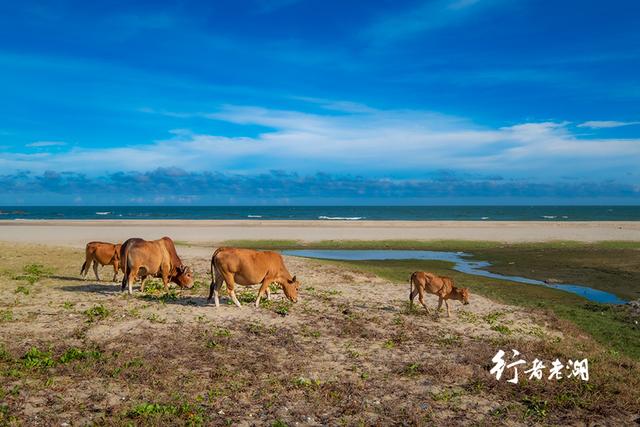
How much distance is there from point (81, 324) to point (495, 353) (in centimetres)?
956

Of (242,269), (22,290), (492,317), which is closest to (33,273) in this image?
(22,290)

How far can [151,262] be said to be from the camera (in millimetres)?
15664

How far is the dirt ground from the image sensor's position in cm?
771

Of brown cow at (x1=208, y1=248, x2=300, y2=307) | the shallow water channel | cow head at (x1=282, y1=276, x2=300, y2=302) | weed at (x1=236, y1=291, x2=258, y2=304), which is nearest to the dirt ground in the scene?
weed at (x1=236, y1=291, x2=258, y2=304)

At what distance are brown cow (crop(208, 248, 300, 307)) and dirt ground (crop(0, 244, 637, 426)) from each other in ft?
2.36

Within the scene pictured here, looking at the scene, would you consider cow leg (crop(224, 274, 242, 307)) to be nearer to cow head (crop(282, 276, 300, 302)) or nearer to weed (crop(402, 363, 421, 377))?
cow head (crop(282, 276, 300, 302))

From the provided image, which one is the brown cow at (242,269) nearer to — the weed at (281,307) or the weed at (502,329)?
the weed at (281,307)

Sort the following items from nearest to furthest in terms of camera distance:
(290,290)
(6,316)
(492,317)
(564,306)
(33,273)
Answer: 1. (6,316)
2. (492,317)
3. (290,290)
4. (564,306)
5. (33,273)

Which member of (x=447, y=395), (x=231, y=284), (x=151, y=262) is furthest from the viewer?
(x=151, y=262)

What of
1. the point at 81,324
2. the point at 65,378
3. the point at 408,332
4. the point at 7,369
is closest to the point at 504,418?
the point at 408,332

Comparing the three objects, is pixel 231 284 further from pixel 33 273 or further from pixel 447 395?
pixel 33 273

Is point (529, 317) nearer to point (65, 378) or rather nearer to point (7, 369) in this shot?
point (65, 378)

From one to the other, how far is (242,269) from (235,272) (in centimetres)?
22

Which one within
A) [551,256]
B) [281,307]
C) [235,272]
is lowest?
[551,256]
